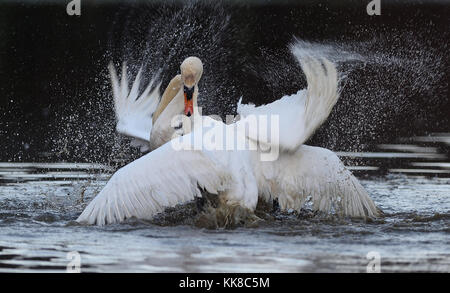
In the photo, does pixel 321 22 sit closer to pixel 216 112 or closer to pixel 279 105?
pixel 216 112

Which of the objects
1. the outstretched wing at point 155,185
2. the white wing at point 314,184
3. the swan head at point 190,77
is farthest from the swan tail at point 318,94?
the swan head at point 190,77

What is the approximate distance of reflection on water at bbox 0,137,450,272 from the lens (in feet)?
22.4

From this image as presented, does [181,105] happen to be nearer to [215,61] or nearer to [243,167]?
[243,167]

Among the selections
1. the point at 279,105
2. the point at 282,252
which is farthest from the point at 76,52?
the point at 282,252

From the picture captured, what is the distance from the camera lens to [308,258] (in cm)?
697

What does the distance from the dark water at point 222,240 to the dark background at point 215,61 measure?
318 centimetres

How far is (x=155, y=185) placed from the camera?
7965mm

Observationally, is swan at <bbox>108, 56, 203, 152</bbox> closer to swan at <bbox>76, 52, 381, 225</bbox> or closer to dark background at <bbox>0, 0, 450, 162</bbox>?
swan at <bbox>76, 52, 381, 225</bbox>

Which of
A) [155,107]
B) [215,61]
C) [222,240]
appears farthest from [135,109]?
[215,61]

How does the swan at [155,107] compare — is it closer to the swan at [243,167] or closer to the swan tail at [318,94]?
the swan at [243,167]

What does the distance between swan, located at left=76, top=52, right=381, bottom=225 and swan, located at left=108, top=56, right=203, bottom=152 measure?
0.84 m

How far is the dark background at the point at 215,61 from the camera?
13102 millimetres

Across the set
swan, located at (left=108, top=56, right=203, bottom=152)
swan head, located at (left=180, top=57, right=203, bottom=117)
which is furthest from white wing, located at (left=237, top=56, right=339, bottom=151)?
swan head, located at (left=180, top=57, right=203, bottom=117)
